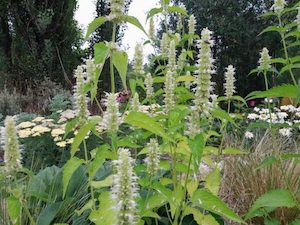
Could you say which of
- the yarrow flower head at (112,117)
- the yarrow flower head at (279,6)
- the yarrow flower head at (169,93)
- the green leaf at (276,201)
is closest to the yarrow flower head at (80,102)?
the yarrow flower head at (112,117)

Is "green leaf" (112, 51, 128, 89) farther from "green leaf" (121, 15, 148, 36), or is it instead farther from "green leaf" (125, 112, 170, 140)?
"green leaf" (125, 112, 170, 140)

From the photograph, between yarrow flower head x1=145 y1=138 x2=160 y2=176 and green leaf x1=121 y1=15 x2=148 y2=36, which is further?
yarrow flower head x1=145 y1=138 x2=160 y2=176

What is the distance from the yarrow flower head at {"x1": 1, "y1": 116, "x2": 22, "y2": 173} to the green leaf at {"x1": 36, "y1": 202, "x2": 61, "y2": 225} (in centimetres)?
97

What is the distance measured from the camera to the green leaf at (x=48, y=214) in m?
2.60

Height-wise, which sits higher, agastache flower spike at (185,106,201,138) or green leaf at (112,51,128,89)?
green leaf at (112,51,128,89)

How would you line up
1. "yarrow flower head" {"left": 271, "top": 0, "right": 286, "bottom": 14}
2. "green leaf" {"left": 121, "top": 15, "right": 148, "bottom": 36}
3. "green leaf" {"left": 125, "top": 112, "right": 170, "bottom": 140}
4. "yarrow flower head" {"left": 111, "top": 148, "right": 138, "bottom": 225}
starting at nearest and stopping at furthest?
"yarrow flower head" {"left": 111, "top": 148, "right": 138, "bottom": 225} < "green leaf" {"left": 125, "top": 112, "right": 170, "bottom": 140} < "green leaf" {"left": 121, "top": 15, "right": 148, "bottom": 36} < "yarrow flower head" {"left": 271, "top": 0, "right": 286, "bottom": 14}

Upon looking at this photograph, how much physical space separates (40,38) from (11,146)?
10438 millimetres

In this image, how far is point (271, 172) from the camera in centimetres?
330

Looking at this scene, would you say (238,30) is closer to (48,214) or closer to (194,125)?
(48,214)

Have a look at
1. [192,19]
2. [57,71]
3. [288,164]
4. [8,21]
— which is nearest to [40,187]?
[192,19]

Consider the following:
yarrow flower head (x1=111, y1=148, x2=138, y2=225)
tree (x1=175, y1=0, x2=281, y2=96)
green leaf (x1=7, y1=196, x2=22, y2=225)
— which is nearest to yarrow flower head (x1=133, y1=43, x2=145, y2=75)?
green leaf (x1=7, y1=196, x2=22, y2=225)

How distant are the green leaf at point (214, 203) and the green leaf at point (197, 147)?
0.14 meters

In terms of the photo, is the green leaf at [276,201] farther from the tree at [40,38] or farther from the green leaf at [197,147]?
the tree at [40,38]

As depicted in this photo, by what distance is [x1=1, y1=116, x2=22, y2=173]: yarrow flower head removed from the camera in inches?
66.3
